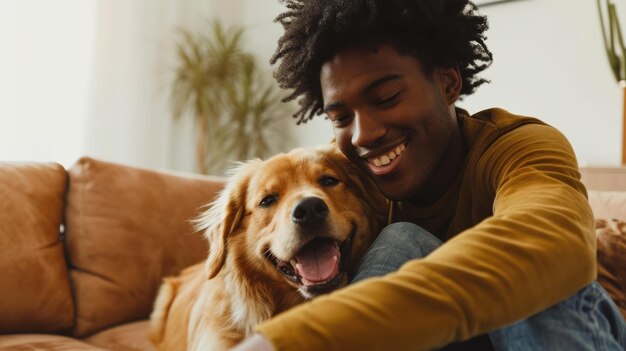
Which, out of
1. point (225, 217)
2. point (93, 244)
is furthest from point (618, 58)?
point (93, 244)

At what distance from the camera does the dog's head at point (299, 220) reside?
151cm

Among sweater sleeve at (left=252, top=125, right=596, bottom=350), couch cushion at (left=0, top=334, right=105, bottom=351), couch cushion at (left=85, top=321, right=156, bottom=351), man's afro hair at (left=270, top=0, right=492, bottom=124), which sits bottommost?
couch cushion at (left=85, top=321, right=156, bottom=351)

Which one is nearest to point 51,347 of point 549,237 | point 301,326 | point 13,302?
point 13,302

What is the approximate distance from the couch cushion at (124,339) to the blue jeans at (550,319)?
3.85 feet

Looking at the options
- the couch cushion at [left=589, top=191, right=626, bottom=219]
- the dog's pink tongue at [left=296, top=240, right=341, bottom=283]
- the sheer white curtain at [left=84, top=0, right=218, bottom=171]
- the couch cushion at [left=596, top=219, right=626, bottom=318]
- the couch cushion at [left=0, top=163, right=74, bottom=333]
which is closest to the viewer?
the dog's pink tongue at [left=296, top=240, right=341, bottom=283]

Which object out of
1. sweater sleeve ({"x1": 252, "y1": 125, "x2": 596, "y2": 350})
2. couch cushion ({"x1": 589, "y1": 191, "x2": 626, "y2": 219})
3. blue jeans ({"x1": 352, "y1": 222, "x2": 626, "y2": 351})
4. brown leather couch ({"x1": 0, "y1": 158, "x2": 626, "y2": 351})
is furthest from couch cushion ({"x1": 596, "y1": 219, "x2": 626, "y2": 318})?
sweater sleeve ({"x1": 252, "y1": 125, "x2": 596, "y2": 350})

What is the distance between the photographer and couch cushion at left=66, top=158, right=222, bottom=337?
2.27 meters

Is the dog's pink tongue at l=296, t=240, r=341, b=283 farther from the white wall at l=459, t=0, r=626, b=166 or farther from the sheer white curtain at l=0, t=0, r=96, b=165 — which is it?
the sheer white curtain at l=0, t=0, r=96, b=165

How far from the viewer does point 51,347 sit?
183 centimetres

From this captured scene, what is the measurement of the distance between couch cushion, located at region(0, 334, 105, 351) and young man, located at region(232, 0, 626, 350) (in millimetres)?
1145

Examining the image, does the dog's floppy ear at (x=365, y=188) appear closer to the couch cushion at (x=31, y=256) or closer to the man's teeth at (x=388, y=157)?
the man's teeth at (x=388, y=157)

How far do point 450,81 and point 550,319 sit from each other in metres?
0.82

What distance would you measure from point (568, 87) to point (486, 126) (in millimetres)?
2267

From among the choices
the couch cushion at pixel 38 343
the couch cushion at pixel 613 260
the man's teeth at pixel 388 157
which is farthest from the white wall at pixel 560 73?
the couch cushion at pixel 38 343
